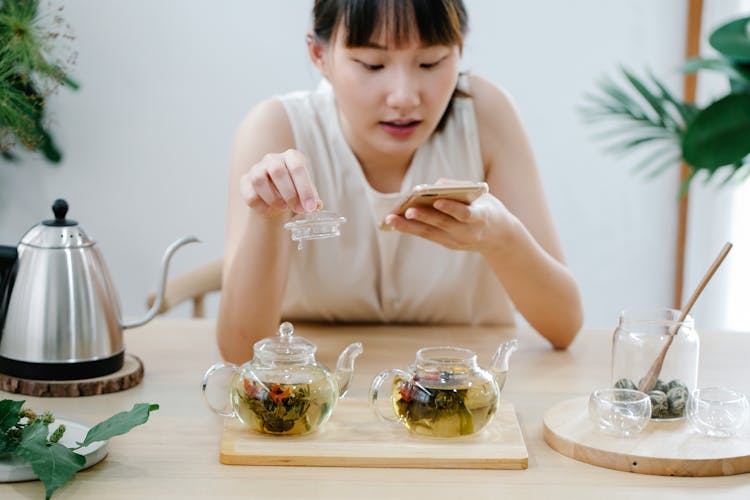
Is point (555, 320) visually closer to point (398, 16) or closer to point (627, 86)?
point (398, 16)

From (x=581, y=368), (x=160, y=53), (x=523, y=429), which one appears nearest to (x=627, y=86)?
(x=160, y=53)

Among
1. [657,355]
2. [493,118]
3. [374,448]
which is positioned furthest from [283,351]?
[493,118]

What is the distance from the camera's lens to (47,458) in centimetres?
111

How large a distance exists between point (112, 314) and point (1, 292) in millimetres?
156

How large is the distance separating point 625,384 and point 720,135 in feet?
1.17

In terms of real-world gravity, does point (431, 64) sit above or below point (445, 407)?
above

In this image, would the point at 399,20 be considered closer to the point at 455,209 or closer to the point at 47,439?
the point at 455,209

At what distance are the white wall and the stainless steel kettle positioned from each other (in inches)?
75.6

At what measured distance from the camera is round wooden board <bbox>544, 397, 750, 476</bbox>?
1.18 m

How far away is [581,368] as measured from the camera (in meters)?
1.63

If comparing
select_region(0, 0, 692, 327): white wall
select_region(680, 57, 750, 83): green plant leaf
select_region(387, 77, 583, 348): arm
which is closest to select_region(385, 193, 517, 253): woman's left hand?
select_region(387, 77, 583, 348): arm

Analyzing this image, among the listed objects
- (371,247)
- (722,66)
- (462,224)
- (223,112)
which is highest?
→ (722,66)

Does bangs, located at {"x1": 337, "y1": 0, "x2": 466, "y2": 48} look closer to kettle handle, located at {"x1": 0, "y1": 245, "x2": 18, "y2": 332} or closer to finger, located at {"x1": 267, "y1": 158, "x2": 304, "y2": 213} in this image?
finger, located at {"x1": 267, "y1": 158, "x2": 304, "y2": 213}

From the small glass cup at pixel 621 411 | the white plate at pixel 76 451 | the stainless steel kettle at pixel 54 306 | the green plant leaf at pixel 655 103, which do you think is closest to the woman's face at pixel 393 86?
the green plant leaf at pixel 655 103
